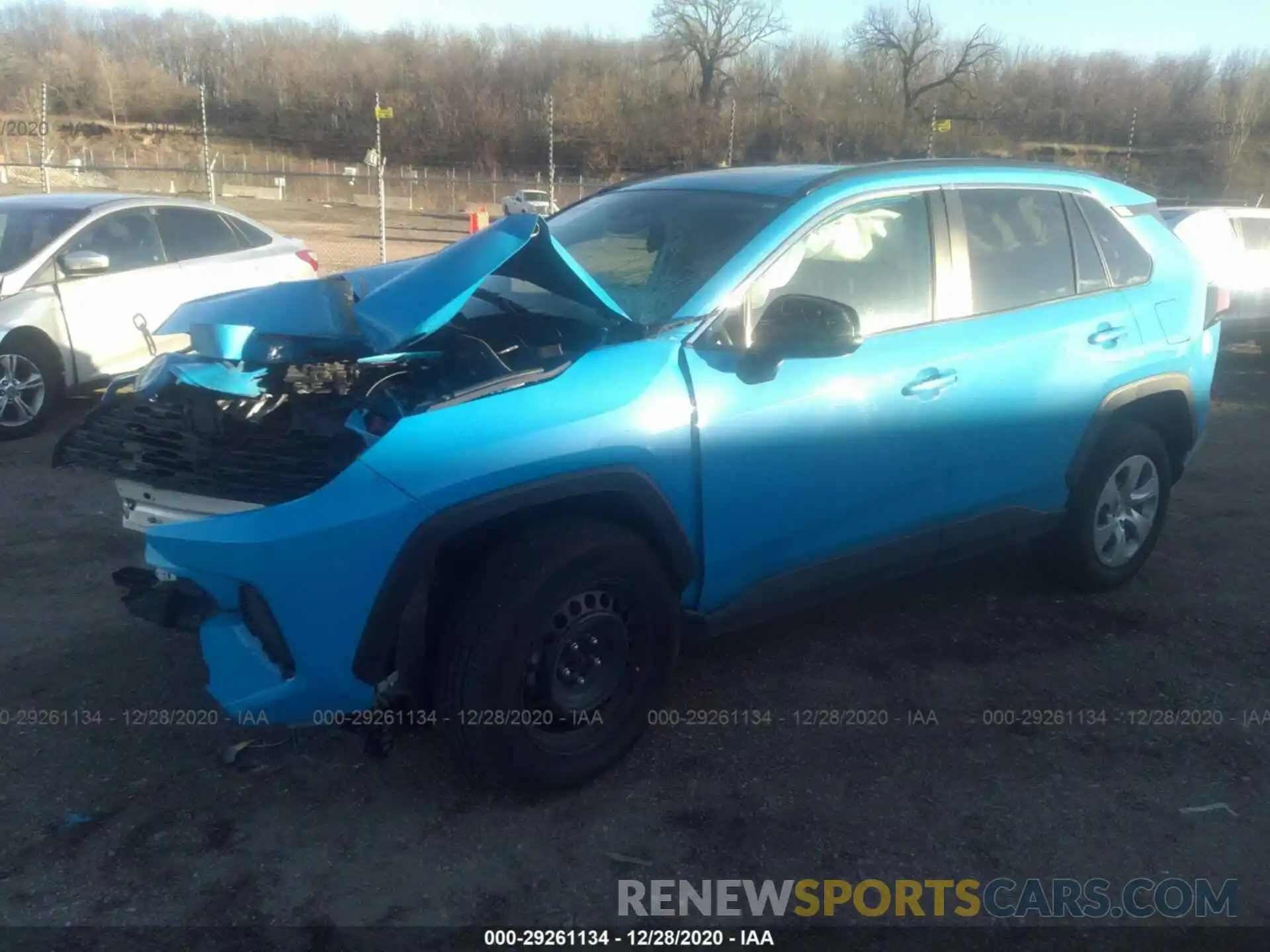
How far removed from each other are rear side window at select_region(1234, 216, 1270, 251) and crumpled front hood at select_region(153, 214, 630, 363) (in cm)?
1106

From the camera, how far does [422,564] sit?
283 centimetres

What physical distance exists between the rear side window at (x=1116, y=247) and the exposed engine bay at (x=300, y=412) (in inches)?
102

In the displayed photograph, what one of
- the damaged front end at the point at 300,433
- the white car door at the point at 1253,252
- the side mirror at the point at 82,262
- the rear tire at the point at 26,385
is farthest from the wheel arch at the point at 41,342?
the white car door at the point at 1253,252

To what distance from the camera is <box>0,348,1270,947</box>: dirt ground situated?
9.37 ft

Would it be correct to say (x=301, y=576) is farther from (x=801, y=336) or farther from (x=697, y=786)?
(x=801, y=336)

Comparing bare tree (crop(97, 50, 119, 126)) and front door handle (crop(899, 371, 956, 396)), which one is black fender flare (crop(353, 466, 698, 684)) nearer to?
front door handle (crop(899, 371, 956, 396))

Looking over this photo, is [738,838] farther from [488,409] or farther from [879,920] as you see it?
[488,409]

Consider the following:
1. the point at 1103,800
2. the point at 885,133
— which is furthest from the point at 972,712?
the point at 885,133

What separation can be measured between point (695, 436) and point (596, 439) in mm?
351

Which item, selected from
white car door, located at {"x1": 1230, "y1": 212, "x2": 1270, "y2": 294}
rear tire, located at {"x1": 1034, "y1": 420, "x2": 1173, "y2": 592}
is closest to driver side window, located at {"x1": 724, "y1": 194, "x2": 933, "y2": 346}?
rear tire, located at {"x1": 1034, "y1": 420, "x2": 1173, "y2": 592}

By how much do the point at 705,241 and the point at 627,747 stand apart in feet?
5.92

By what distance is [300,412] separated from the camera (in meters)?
3.37

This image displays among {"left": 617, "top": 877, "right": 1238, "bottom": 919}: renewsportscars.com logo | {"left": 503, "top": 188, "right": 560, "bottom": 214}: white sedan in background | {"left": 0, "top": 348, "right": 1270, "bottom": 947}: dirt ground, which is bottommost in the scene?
{"left": 617, "top": 877, "right": 1238, "bottom": 919}: renewsportscars.com logo

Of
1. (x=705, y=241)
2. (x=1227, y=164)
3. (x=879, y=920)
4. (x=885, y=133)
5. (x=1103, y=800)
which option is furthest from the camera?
(x=1227, y=164)
